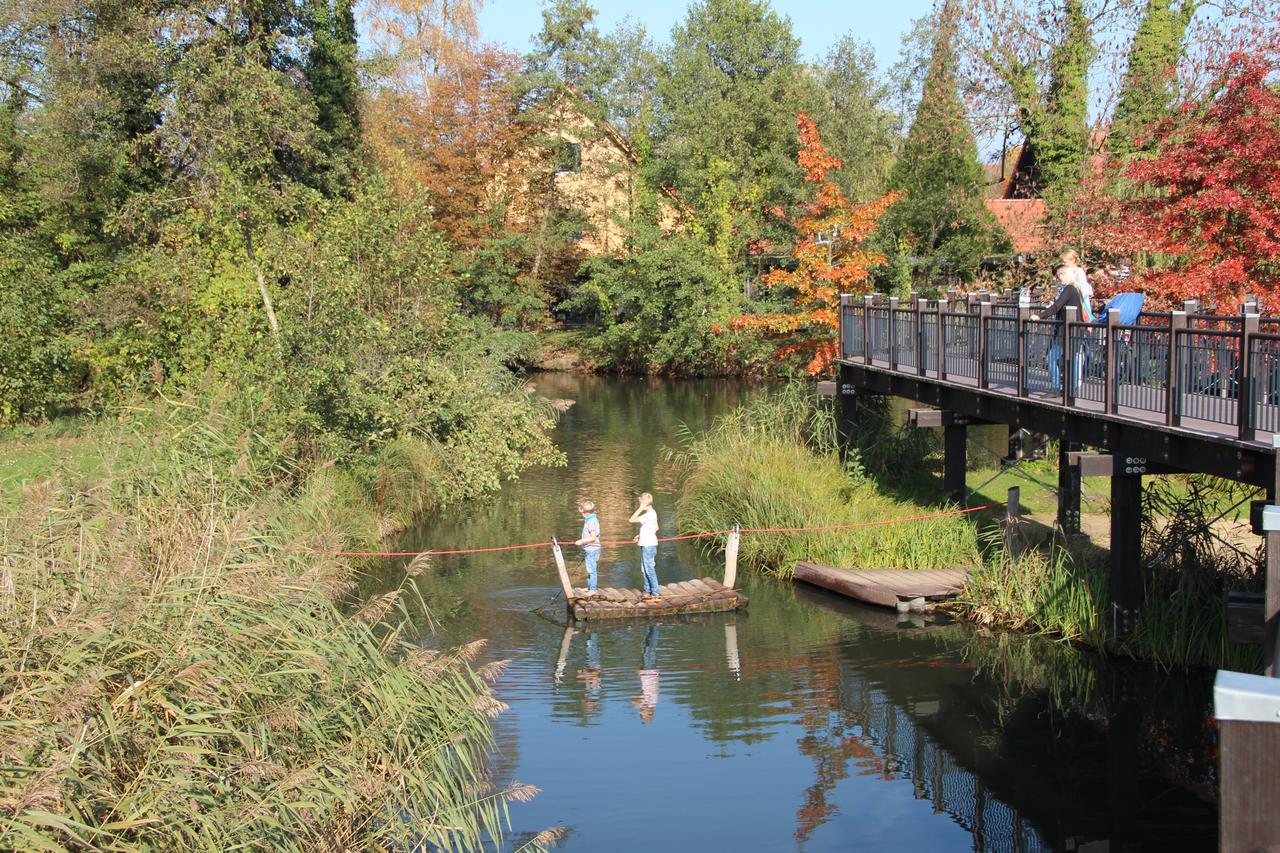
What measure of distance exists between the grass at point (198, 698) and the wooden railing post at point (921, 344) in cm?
1132

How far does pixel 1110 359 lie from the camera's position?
1362 cm

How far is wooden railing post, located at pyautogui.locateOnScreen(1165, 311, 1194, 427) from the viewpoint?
12.3 meters

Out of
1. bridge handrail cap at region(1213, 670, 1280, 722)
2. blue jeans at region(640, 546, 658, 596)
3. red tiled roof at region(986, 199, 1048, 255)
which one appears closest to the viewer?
bridge handrail cap at region(1213, 670, 1280, 722)

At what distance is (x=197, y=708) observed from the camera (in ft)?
21.8

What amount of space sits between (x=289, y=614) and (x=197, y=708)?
1188 mm

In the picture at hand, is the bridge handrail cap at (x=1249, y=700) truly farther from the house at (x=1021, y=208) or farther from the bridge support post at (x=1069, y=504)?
the house at (x=1021, y=208)

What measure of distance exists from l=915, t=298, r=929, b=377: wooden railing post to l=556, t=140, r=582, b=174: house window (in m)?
34.4

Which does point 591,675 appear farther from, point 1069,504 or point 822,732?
point 1069,504

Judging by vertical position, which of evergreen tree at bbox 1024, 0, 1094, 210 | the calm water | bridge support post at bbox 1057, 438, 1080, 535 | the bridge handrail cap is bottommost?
the calm water

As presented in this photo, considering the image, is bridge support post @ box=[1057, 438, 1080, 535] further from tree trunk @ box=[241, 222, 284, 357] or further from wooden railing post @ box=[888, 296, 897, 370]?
tree trunk @ box=[241, 222, 284, 357]

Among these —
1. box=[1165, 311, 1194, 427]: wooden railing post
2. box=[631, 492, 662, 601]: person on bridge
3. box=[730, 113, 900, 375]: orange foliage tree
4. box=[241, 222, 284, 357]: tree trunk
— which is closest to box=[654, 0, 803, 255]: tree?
box=[730, 113, 900, 375]: orange foliage tree

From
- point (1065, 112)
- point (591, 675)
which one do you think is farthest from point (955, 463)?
point (1065, 112)

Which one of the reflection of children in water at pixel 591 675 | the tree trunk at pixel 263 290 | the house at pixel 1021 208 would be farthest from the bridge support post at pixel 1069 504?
the house at pixel 1021 208

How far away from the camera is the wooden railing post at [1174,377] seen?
40.4 ft
